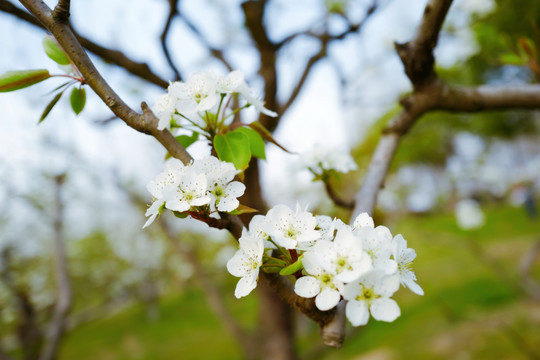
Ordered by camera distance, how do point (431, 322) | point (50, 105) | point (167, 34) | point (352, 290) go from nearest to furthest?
1. point (352, 290)
2. point (50, 105)
3. point (167, 34)
4. point (431, 322)

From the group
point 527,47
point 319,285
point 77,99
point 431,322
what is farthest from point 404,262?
point 431,322

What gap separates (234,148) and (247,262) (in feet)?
0.70

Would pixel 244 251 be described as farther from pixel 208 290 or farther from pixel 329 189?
pixel 208 290

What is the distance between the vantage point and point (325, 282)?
0.55 meters

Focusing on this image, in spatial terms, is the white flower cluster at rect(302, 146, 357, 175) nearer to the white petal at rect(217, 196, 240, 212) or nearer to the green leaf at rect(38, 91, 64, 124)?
the white petal at rect(217, 196, 240, 212)

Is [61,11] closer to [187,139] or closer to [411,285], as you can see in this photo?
[187,139]

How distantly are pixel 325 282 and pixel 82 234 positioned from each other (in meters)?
9.04

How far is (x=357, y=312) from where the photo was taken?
0.52 metres

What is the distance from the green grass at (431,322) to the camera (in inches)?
150

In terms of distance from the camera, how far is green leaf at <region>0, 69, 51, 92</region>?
652 mm

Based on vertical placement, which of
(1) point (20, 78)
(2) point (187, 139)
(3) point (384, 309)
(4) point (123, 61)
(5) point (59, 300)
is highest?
(1) point (20, 78)

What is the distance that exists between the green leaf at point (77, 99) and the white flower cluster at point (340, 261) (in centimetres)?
46

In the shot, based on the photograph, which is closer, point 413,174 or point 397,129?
point 397,129

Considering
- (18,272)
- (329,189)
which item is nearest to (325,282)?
(329,189)
